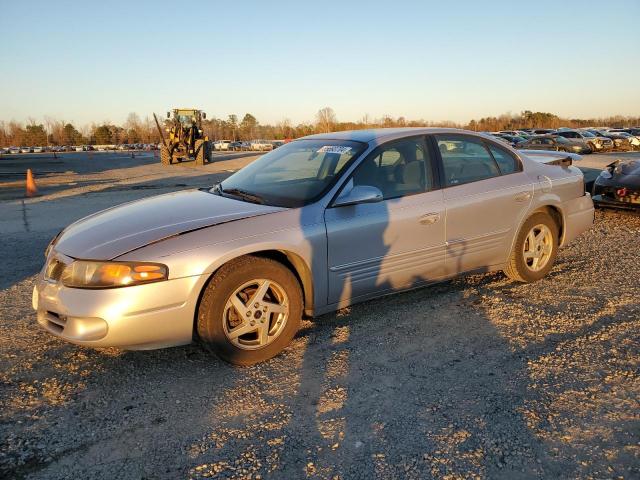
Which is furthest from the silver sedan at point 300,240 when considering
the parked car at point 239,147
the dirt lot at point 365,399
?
the parked car at point 239,147

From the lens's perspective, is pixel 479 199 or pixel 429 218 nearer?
pixel 429 218

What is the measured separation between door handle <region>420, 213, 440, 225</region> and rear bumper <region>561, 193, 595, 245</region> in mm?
1723

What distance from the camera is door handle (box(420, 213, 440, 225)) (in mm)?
4027

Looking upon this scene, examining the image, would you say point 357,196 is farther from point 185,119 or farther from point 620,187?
point 185,119

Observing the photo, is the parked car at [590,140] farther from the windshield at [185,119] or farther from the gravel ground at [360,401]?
the gravel ground at [360,401]

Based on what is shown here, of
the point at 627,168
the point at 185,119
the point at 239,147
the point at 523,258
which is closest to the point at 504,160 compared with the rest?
the point at 523,258

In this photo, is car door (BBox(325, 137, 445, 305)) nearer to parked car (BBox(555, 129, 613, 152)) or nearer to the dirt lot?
the dirt lot

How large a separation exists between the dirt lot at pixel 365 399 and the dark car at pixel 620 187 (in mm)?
3877

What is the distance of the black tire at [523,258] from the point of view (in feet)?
15.5

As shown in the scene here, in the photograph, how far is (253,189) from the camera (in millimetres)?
4156

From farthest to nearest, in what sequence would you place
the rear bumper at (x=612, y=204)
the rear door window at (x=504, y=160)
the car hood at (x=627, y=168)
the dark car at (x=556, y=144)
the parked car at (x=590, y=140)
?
1. the parked car at (x=590, y=140)
2. the dark car at (x=556, y=144)
3. the car hood at (x=627, y=168)
4. the rear bumper at (x=612, y=204)
5. the rear door window at (x=504, y=160)

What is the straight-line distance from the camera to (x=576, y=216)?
16.9 feet

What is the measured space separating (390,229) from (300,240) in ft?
2.56

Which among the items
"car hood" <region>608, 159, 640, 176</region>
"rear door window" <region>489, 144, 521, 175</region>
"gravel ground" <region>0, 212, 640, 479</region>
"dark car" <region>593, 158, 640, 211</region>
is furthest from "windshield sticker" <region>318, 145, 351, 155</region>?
"car hood" <region>608, 159, 640, 176</region>
